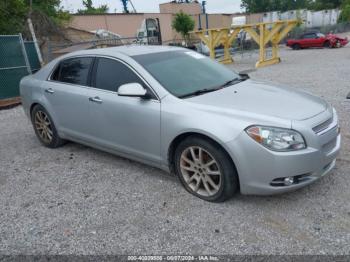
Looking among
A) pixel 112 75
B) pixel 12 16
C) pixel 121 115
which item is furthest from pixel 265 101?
pixel 12 16

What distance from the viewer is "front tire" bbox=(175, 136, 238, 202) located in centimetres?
304

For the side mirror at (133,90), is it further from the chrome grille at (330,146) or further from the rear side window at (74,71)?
the chrome grille at (330,146)

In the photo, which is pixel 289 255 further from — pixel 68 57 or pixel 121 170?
pixel 68 57

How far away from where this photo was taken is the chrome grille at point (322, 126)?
115 inches

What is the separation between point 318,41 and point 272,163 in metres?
25.5

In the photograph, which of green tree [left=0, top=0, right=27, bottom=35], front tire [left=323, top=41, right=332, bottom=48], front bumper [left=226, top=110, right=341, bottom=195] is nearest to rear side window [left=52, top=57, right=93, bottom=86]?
front bumper [left=226, top=110, right=341, bottom=195]

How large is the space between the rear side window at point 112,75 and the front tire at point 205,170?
3.12 ft

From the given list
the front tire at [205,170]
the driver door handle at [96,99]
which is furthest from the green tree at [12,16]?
the front tire at [205,170]

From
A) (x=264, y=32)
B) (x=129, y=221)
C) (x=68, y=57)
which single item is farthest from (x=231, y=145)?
(x=264, y=32)

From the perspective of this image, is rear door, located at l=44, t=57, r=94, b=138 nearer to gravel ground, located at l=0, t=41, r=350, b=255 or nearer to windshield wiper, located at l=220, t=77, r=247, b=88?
gravel ground, located at l=0, t=41, r=350, b=255

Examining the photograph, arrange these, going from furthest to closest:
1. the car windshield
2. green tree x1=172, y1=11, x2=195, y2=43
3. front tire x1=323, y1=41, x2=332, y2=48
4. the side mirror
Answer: green tree x1=172, y1=11, x2=195, y2=43
front tire x1=323, y1=41, x2=332, y2=48
the car windshield
the side mirror

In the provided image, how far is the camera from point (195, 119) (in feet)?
10.3

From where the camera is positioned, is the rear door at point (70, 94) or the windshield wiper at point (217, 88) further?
the rear door at point (70, 94)

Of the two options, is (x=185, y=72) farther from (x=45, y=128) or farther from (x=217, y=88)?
(x=45, y=128)
